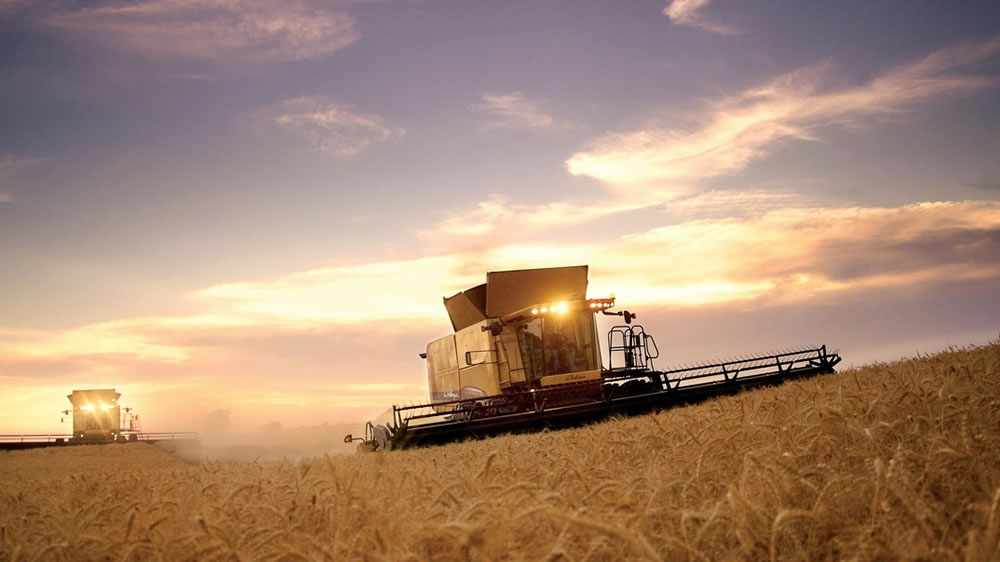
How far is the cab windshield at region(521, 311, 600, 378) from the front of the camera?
61.2 feet

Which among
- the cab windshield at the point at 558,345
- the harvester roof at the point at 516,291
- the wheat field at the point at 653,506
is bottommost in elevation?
the wheat field at the point at 653,506

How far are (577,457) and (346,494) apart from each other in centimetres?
263

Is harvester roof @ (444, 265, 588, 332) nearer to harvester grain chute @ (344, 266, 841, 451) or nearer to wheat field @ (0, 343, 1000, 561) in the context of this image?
harvester grain chute @ (344, 266, 841, 451)

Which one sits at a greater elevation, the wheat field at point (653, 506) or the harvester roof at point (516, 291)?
the harvester roof at point (516, 291)

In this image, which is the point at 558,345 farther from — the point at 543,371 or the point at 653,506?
the point at 653,506

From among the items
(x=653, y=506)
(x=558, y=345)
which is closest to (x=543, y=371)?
(x=558, y=345)

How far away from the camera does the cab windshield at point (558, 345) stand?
61.2 ft

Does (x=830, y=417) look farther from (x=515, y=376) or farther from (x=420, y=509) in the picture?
(x=515, y=376)

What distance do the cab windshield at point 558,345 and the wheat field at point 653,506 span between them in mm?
12038

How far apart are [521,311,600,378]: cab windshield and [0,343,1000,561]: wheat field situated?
1204 centimetres

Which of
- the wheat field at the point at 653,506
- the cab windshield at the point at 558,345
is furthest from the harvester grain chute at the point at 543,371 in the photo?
the wheat field at the point at 653,506

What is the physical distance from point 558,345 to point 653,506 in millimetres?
14930

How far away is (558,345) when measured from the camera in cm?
1872

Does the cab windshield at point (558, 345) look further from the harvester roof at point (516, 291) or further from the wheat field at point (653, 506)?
the wheat field at point (653, 506)
